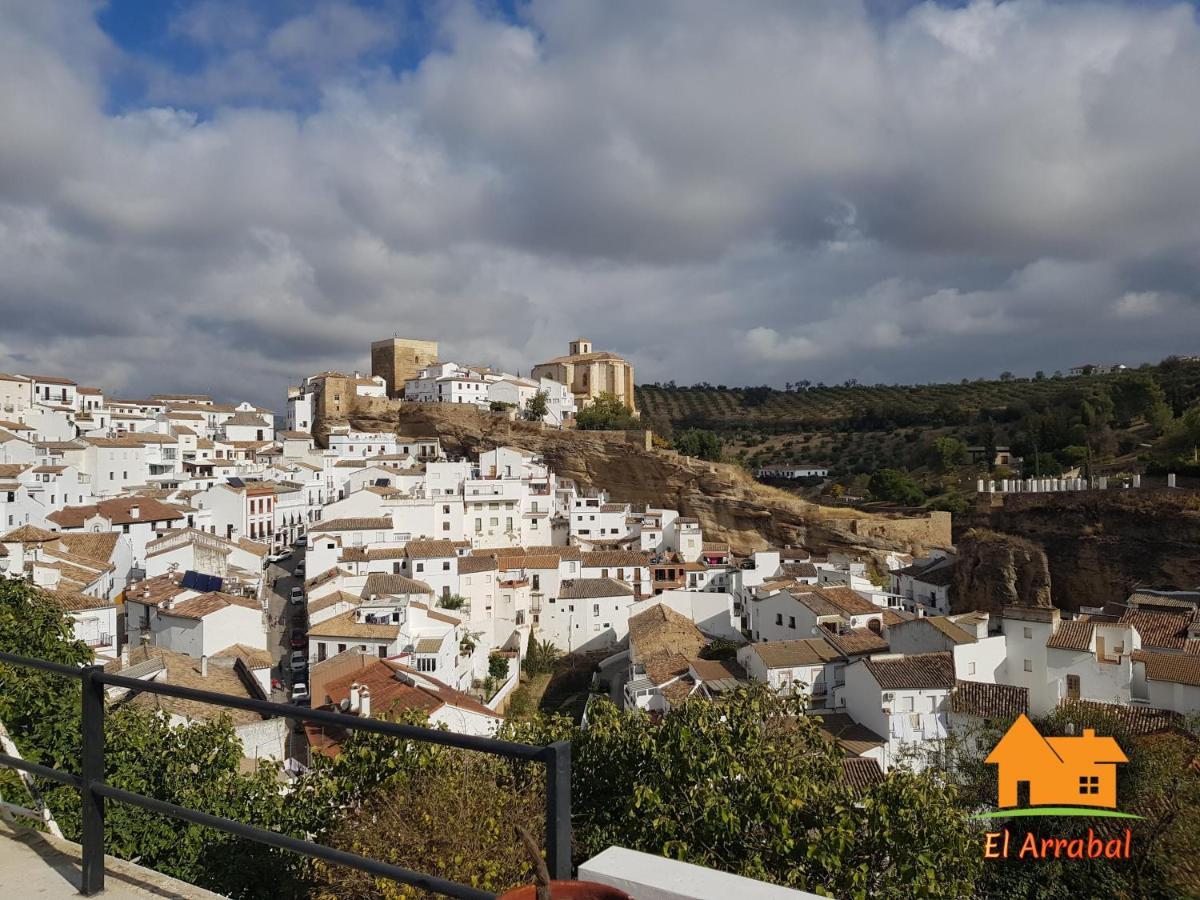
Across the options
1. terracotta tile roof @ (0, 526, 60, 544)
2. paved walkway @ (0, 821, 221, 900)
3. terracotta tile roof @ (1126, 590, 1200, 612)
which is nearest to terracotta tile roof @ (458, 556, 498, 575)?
terracotta tile roof @ (0, 526, 60, 544)

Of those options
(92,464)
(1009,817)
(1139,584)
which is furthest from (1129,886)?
(92,464)

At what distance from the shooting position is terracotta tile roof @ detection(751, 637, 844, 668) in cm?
2039

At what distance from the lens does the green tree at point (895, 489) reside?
4656cm

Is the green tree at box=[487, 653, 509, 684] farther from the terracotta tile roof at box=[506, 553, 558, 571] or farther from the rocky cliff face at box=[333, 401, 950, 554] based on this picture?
the rocky cliff face at box=[333, 401, 950, 554]

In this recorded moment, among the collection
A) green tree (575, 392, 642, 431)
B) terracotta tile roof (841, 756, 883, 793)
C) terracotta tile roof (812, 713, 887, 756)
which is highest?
green tree (575, 392, 642, 431)

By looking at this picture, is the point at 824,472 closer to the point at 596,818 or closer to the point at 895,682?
the point at 895,682

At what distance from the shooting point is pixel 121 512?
32.0 meters

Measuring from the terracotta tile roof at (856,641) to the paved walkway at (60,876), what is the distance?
20.7 meters

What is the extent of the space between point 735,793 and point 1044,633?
15731mm

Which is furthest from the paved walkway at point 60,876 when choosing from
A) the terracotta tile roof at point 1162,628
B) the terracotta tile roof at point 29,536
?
the terracotta tile roof at point 29,536

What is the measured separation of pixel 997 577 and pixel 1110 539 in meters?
8.20

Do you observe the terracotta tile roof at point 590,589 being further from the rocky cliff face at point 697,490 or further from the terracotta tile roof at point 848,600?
the rocky cliff face at point 697,490

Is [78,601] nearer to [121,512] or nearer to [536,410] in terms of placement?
[121,512]

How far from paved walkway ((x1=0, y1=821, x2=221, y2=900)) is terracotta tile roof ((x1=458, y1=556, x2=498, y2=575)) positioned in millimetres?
26361
